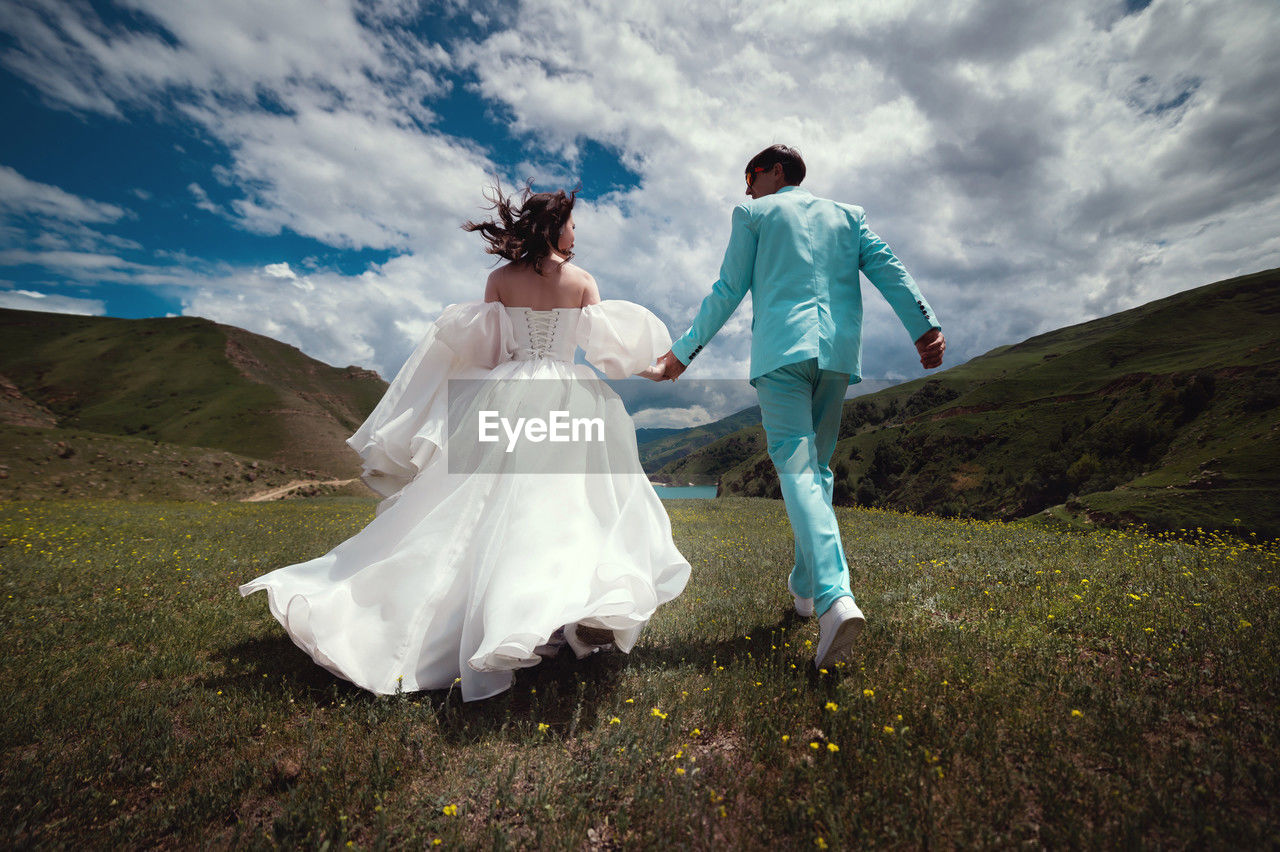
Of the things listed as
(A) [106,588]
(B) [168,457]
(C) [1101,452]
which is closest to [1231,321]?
(C) [1101,452]

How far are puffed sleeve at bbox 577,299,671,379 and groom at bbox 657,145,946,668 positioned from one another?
0.69 meters

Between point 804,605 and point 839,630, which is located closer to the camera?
point 839,630

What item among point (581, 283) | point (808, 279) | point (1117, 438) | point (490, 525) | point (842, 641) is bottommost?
point (1117, 438)

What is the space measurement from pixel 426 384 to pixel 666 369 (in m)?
2.38

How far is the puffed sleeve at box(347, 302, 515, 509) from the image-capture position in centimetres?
490

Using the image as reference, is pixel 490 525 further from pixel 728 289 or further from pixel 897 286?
pixel 897 286

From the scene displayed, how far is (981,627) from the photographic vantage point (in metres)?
4.24

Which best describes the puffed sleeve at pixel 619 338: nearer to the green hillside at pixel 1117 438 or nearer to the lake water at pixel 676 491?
the lake water at pixel 676 491

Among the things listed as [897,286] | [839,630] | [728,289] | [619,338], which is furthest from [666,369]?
[839,630]

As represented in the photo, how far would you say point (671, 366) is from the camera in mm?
4977

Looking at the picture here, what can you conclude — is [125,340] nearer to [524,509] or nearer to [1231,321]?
[524,509]

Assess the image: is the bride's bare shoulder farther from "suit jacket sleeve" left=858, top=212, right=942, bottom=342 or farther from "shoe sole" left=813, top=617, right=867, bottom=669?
"shoe sole" left=813, top=617, right=867, bottom=669

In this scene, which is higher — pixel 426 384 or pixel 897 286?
pixel 897 286

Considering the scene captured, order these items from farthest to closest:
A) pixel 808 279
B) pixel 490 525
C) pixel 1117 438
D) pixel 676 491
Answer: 1. pixel 676 491
2. pixel 1117 438
3. pixel 808 279
4. pixel 490 525
